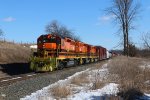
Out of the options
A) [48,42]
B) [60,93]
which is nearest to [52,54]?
[48,42]

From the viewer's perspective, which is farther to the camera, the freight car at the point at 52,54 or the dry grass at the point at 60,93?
the freight car at the point at 52,54

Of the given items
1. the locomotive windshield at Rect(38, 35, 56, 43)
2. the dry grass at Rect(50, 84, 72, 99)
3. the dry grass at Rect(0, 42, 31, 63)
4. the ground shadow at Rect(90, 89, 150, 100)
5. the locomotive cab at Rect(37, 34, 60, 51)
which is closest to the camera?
the ground shadow at Rect(90, 89, 150, 100)

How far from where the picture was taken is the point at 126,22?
57562mm

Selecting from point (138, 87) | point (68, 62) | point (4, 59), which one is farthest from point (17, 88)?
point (4, 59)

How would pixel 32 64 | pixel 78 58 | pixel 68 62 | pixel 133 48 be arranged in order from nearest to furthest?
pixel 32 64 < pixel 68 62 < pixel 78 58 < pixel 133 48

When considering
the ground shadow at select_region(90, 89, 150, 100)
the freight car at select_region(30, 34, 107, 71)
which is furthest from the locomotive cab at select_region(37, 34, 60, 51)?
the ground shadow at select_region(90, 89, 150, 100)

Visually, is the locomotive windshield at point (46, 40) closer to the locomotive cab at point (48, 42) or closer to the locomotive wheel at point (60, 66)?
the locomotive cab at point (48, 42)

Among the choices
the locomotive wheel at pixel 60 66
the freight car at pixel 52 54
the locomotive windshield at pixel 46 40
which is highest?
the locomotive windshield at pixel 46 40

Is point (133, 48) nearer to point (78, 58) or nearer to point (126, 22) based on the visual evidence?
point (126, 22)

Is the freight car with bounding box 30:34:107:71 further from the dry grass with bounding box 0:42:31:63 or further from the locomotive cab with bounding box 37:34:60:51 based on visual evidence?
the dry grass with bounding box 0:42:31:63

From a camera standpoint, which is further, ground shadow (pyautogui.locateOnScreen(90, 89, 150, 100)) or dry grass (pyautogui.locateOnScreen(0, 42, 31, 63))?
dry grass (pyautogui.locateOnScreen(0, 42, 31, 63))

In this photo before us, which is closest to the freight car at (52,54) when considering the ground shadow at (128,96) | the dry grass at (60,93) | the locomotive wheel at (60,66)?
the locomotive wheel at (60,66)

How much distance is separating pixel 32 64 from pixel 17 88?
14280 millimetres

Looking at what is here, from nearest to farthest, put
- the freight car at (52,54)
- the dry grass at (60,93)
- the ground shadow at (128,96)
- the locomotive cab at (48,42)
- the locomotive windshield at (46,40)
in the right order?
the ground shadow at (128,96)
the dry grass at (60,93)
the freight car at (52,54)
the locomotive cab at (48,42)
the locomotive windshield at (46,40)
